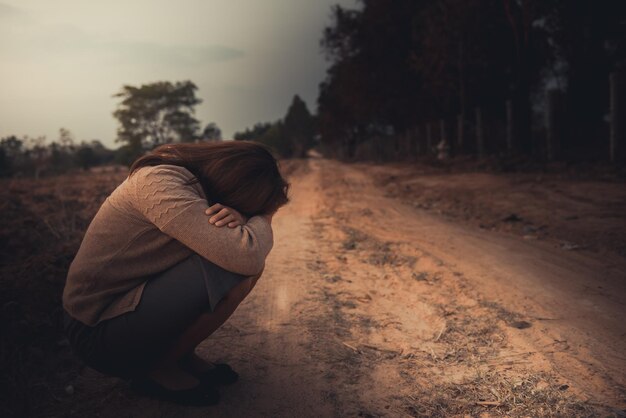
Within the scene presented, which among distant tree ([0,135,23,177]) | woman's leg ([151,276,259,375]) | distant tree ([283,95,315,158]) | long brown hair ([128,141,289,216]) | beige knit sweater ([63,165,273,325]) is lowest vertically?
woman's leg ([151,276,259,375])

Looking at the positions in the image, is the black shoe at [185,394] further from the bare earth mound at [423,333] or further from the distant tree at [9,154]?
the distant tree at [9,154]

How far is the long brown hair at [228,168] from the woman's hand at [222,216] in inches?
3.9

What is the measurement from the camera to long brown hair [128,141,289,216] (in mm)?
1938

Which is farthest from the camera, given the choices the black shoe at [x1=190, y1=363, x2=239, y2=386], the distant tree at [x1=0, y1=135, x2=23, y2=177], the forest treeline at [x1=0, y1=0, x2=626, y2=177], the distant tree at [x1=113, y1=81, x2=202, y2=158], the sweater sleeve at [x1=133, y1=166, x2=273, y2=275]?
the distant tree at [x1=113, y1=81, x2=202, y2=158]

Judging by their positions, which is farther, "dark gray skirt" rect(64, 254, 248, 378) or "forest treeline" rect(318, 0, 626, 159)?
"forest treeline" rect(318, 0, 626, 159)

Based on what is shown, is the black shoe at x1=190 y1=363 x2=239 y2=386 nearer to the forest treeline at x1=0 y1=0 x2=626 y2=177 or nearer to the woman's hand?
the woman's hand

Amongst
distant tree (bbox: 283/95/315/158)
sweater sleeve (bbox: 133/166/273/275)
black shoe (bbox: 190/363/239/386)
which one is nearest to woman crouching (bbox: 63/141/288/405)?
sweater sleeve (bbox: 133/166/273/275)

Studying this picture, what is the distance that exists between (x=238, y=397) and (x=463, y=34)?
57.2 ft

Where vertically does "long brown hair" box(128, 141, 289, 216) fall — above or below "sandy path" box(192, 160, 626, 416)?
above

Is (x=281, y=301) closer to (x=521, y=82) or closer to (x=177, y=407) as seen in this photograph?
(x=177, y=407)

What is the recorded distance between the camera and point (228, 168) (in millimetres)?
1940

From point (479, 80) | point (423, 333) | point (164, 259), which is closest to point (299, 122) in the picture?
point (479, 80)

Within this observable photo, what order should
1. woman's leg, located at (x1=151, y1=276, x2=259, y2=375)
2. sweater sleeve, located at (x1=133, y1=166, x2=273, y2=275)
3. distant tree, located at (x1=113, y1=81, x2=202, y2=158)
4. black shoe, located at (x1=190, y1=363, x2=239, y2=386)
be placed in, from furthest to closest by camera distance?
distant tree, located at (x1=113, y1=81, x2=202, y2=158) → black shoe, located at (x1=190, y1=363, x2=239, y2=386) → woman's leg, located at (x1=151, y1=276, x2=259, y2=375) → sweater sleeve, located at (x1=133, y1=166, x2=273, y2=275)

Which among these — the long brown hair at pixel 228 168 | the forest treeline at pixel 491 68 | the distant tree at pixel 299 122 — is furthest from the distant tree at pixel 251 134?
the distant tree at pixel 299 122
